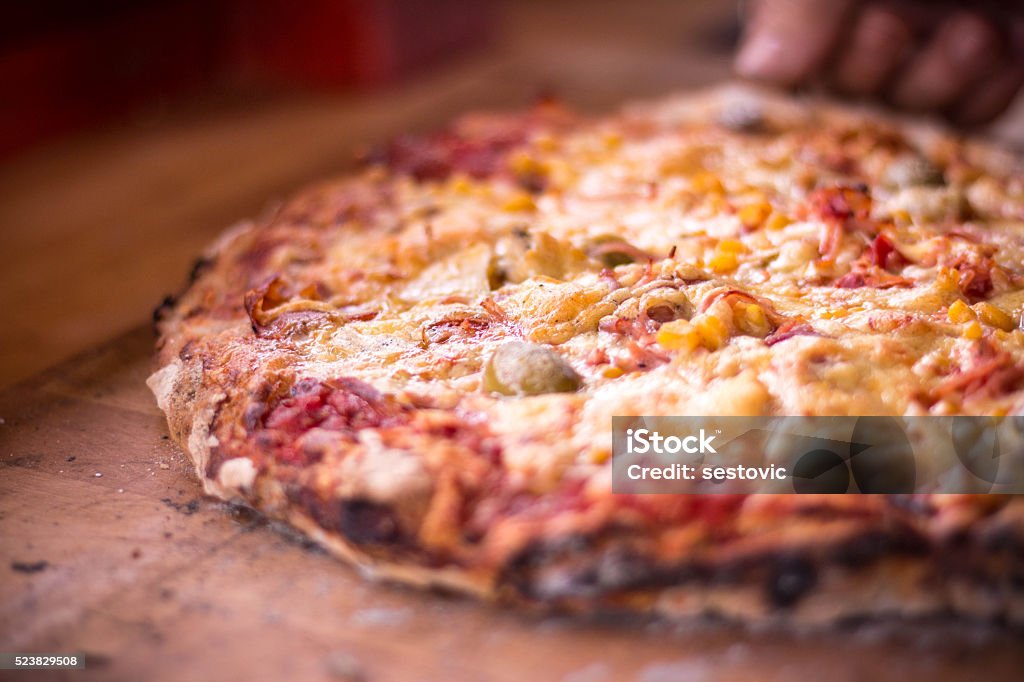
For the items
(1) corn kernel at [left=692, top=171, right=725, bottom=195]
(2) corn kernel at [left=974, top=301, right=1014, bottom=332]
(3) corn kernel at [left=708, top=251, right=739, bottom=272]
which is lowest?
(2) corn kernel at [left=974, top=301, right=1014, bottom=332]

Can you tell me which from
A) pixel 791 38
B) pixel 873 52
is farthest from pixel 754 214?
pixel 873 52

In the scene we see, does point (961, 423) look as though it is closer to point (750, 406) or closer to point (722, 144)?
point (750, 406)

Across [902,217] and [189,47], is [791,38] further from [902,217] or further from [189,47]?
[189,47]

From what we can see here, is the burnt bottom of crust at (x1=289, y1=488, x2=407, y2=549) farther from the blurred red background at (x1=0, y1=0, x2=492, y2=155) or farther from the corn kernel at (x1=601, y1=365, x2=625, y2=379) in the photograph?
the blurred red background at (x1=0, y1=0, x2=492, y2=155)

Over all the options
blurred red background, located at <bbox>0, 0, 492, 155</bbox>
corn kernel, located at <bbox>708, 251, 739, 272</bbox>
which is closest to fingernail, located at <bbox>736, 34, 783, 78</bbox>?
corn kernel, located at <bbox>708, 251, 739, 272</bbox>

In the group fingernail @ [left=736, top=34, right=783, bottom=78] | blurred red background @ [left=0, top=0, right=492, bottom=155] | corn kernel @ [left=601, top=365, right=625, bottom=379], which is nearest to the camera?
corn kernel @ [left=601, top=365, right=625, bottom=379]

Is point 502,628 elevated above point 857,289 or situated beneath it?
situated beneath

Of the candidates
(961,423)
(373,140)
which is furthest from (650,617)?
(373,140)
